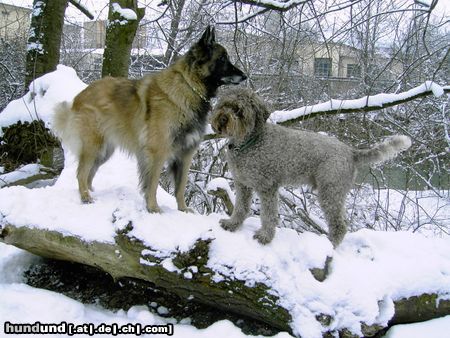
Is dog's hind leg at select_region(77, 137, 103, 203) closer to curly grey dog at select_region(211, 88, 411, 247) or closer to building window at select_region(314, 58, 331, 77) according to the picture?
curly grey dog at select_region(211, 88, 411, 247)

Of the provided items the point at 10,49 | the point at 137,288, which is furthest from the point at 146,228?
the point at 10,49

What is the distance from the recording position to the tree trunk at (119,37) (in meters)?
6.01

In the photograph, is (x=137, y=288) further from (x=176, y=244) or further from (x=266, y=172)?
(x=266, y=172)

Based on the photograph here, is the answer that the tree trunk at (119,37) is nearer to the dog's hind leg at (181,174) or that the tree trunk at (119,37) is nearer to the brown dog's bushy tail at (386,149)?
the dog's hind leg at (181,174)

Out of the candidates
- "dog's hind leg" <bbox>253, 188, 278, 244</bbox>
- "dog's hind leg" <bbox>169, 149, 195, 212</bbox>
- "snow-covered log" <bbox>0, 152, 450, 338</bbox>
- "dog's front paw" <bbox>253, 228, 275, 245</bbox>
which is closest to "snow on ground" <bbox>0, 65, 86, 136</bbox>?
"dog's hind leg" <bbox>169, 149, 195, 212</bbox>

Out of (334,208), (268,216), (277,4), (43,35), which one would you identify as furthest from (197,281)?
(43,35)

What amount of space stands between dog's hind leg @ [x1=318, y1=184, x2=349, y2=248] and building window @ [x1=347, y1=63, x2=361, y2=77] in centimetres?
649

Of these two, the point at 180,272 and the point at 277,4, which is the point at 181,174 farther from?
the point at 277,4

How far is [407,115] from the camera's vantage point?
7.44 meters

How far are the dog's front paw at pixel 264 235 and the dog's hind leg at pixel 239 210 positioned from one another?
24 cm

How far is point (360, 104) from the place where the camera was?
5.54m

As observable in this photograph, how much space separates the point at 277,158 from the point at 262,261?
0.88 m

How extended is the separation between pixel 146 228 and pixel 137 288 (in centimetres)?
54

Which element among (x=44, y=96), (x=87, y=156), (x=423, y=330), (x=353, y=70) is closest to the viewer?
(x=423, y=330)
